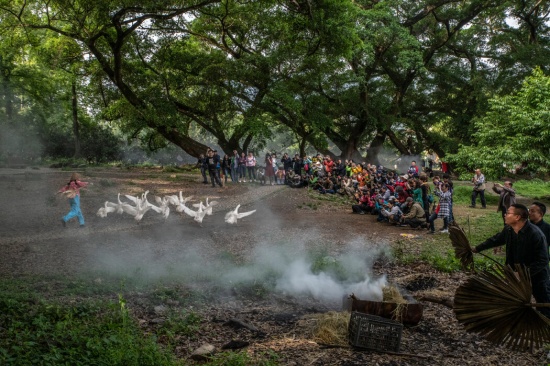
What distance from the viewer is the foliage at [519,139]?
19.0m

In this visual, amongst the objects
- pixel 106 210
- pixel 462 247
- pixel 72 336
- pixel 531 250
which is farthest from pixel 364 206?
pixel 72 336

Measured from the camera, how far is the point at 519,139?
19.4 meters

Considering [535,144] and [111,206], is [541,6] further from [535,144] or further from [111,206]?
[111,206]

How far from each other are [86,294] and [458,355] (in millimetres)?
5404

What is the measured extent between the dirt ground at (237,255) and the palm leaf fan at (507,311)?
1.48m

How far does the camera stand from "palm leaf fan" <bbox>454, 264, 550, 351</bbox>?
4.04 m

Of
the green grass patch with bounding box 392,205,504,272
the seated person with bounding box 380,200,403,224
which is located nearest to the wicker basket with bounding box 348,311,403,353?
the green grass patch with bounding box 392,205,504,272

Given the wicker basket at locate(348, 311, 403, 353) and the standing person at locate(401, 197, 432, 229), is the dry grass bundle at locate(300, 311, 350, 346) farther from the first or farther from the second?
the standing person at locate(401, 197, 432, 229)

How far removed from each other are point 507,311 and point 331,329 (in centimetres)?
238

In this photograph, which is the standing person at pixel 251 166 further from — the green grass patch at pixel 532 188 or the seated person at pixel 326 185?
the green grass patch at pixel 532 188

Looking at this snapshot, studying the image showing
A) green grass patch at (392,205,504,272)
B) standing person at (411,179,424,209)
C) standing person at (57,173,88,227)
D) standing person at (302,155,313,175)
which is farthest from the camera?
standing person at (302,155,313,175)

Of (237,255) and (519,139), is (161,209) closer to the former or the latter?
(237,255)

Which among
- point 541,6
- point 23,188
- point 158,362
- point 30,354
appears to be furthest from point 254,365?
point 541,6

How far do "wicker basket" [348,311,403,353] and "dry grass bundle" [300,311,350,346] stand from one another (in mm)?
252
